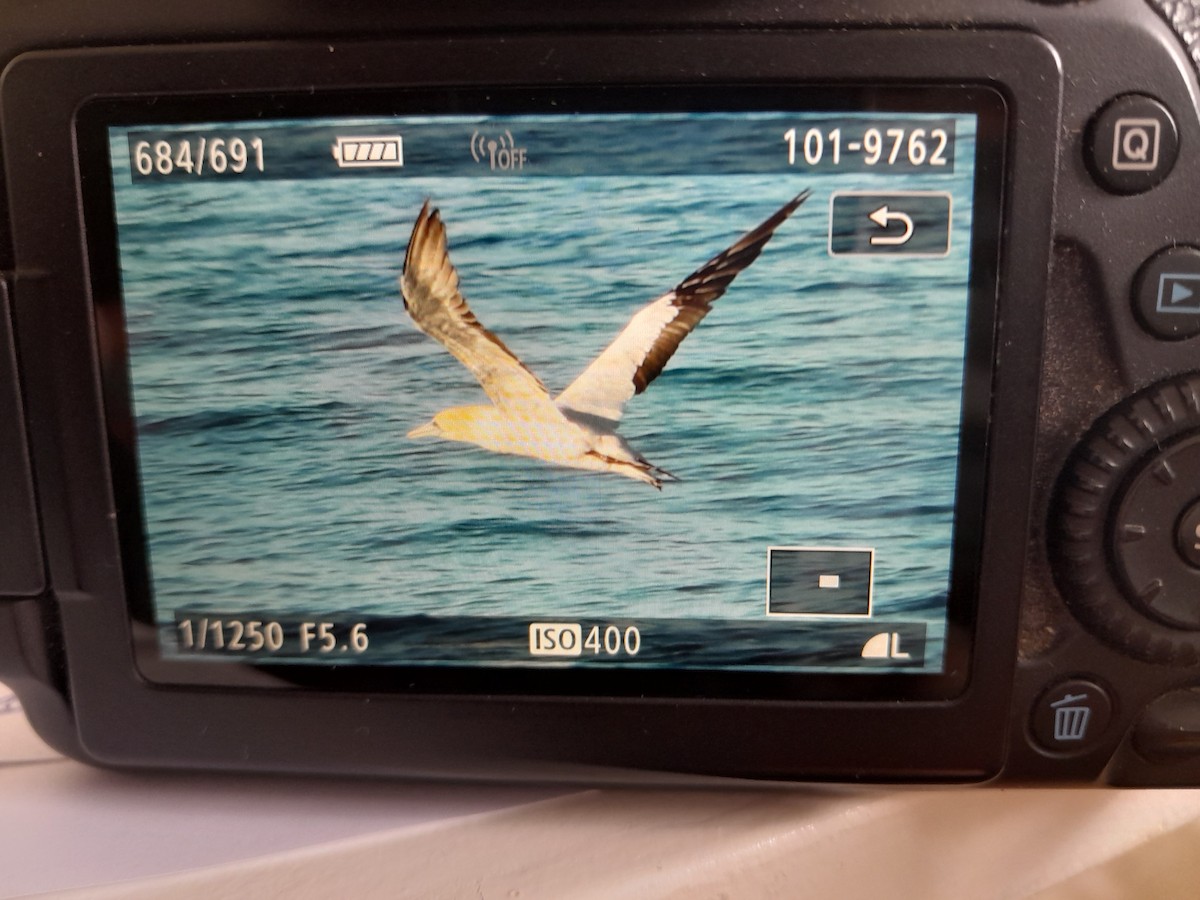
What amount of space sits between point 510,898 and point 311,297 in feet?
0.72

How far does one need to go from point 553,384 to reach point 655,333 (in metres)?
0.04

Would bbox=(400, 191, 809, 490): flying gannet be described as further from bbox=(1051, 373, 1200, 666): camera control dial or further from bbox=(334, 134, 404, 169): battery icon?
bbox=(1051, 373, 1200, 666): camera control dial

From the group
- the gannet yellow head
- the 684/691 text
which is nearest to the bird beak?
the gannet yellow head

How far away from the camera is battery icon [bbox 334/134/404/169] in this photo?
0.33 metres

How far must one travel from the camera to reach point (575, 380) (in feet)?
1.13

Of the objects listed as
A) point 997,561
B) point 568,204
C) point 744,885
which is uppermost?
point 568,204

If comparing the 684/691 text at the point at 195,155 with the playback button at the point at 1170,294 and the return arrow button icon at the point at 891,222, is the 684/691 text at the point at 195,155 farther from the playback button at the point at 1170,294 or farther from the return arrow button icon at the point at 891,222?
the playback button at the point at 1170,294

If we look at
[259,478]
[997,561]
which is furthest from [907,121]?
[259,478]

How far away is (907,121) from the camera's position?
322mm

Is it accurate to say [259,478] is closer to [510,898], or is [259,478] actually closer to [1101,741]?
[510,898]

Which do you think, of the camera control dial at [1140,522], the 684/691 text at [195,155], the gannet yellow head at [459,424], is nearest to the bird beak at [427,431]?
the gannet yellow head at [459,424]

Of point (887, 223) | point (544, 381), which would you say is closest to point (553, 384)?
point (544, 381)

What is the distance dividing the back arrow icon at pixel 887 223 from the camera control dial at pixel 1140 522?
0.09 metres

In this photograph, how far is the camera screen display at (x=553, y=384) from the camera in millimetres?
329
